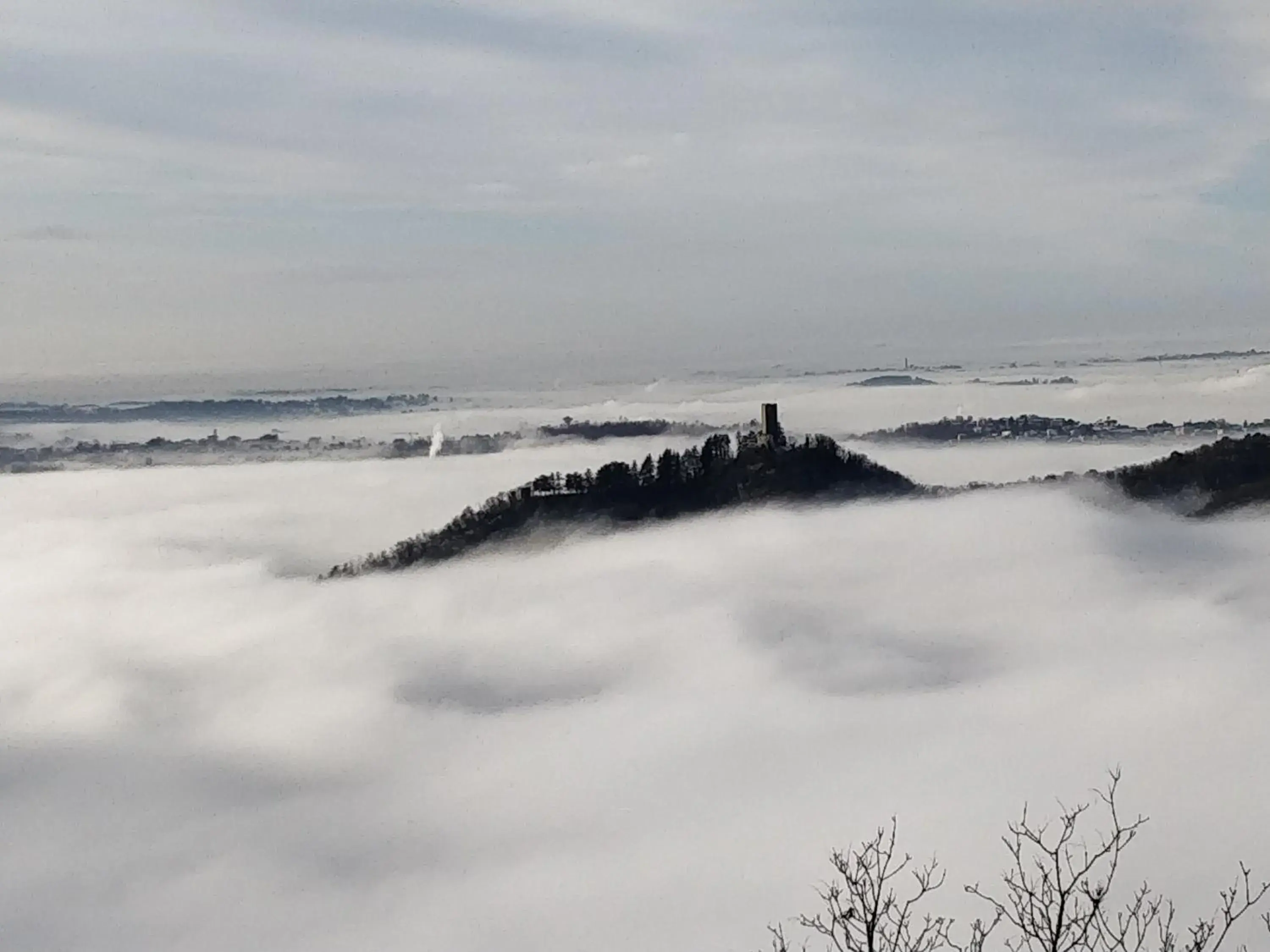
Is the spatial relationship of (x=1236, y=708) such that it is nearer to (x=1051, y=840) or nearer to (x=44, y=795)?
(x=1051, y=840)

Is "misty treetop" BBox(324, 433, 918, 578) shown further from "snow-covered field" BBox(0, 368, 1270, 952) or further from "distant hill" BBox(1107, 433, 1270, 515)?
"distant hill" BBox(1107, 433, 1270, 515)

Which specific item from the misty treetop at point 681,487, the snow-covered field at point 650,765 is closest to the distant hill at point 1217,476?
the snow-covered field at point 650,765

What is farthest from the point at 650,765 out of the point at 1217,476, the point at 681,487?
the point at 1217,476

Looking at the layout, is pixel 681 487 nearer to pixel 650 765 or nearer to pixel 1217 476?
pixel 650 765

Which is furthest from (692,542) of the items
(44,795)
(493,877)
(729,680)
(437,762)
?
(44,795)

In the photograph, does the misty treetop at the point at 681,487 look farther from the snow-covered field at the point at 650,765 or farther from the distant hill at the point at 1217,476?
the distant hill at the point at 1217,476

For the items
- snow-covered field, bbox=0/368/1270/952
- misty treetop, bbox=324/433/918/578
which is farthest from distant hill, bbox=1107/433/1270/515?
misty treetop, bbox=324/433/918/578
